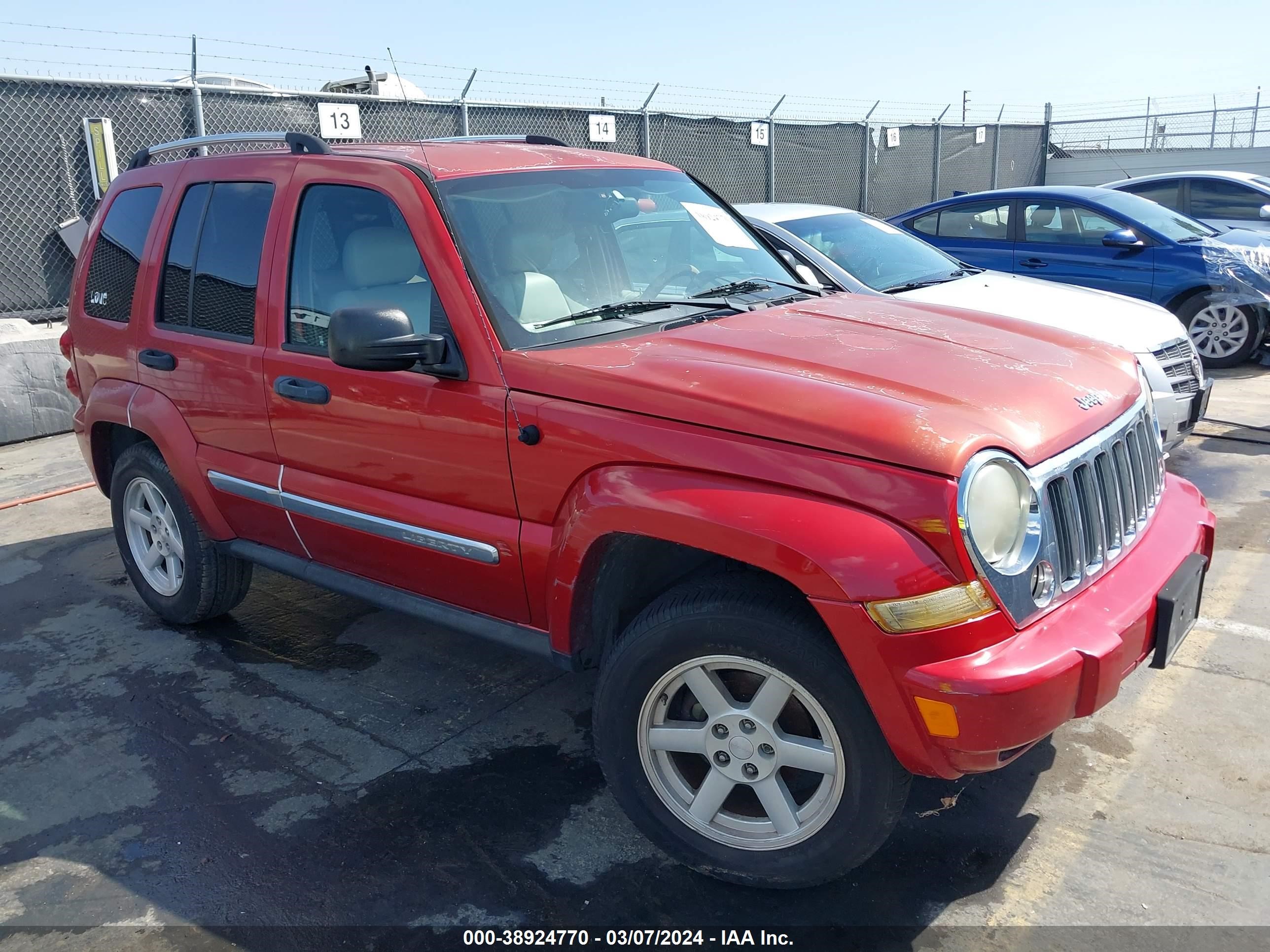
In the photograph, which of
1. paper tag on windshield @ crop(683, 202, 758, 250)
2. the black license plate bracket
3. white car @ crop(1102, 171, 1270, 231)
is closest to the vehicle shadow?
the black license plate bracket

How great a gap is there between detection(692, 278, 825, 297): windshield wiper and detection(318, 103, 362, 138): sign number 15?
796 centimetres

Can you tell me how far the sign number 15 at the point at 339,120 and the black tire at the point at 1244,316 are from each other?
8169mm

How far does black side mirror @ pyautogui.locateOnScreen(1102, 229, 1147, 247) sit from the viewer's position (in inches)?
338

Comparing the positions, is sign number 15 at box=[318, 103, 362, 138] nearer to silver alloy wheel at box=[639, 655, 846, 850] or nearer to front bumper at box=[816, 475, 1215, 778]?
silver alloy wheel at box=[639, 655, 846, 850]

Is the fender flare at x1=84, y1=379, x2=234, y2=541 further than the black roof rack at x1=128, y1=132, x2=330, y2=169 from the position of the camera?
Yes

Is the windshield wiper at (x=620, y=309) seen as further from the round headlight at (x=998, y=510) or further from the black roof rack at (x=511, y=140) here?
the round headlight at (x=998, y=510)

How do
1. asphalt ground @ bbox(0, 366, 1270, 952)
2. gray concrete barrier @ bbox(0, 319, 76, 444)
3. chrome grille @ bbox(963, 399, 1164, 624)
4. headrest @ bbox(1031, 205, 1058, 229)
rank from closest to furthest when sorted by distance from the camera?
1. chrome grille @ bbox(963, 399, 1164, 624)
2. asphalt ground @ bbox(0, 366, 1270, 952)
3. gray concrete barrier @ bbox(0, 319, 76, 444)
4. headrest @ bbox(1031, 205, 1058, 229)

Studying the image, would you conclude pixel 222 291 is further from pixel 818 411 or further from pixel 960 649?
pixel 960 649

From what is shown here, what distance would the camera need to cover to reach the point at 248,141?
432cm

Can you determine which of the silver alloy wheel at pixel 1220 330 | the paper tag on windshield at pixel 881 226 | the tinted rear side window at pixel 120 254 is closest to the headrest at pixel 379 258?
the tinted rear side window at pixel 120 254

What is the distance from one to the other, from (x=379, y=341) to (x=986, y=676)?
1891mm

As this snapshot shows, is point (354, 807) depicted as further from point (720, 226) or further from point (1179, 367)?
point (1179, 367)

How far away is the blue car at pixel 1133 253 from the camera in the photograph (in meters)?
8.58

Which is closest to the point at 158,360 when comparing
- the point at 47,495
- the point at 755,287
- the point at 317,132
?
the point at 755,287
